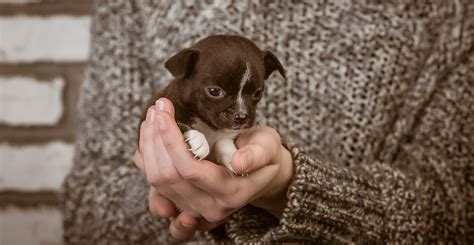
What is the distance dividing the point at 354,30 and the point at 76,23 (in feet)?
2.49

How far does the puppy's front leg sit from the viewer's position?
0.84 meters

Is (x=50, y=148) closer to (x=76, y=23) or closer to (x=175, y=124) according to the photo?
(x=76, y=23)

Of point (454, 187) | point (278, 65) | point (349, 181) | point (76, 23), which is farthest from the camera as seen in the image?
point (76, 23)

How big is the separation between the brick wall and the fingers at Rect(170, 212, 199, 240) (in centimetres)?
76

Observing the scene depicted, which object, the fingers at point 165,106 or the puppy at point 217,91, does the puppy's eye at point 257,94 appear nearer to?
the puppy at point 217,91

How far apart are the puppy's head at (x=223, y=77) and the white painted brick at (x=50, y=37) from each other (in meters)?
0.89

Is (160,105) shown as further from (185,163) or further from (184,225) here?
(184,225)

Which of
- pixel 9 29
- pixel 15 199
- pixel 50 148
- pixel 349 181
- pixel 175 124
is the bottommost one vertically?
pixel 15 199

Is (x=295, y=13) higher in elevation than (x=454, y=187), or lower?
higher

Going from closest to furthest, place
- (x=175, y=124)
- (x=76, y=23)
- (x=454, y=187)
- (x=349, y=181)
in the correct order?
(x=175, y=124), (x=349, y=181), (x=454, y=187), (x=76, y=23)

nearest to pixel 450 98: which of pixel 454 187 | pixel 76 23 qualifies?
pixel 454 187

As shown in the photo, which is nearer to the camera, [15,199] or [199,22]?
[199,22]

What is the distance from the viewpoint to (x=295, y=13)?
126 cm

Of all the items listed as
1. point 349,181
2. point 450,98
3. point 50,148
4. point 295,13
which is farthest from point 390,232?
point 50,148
